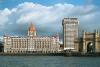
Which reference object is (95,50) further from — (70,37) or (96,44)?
(70,37)

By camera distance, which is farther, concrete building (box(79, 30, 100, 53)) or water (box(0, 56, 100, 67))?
concrete building (box(79, 30, 100, 53))

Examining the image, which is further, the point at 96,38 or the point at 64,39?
the point at 64,39

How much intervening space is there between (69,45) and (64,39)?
174 inches

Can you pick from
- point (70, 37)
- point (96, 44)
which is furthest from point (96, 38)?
point (70, 37)

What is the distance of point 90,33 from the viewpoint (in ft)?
625

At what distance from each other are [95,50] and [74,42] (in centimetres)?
1203

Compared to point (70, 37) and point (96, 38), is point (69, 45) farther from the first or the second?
point (96, 38)

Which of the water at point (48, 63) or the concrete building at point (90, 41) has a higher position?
the concrete building at point (90, 41)

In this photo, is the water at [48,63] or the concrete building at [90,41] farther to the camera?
A: the concrete building at [90,41]

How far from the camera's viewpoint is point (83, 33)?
188m

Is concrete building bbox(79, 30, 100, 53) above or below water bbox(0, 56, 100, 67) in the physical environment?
above

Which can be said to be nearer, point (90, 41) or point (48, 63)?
point (48, 63)

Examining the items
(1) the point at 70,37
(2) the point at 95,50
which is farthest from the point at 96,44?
(1) the point at 70,37

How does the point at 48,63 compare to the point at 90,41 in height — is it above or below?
below
